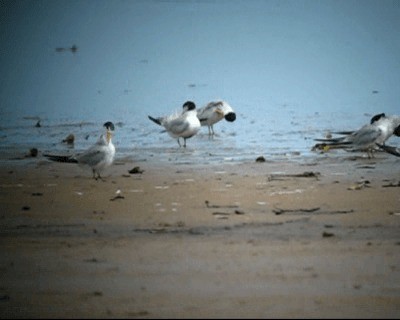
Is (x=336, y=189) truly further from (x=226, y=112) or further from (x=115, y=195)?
(x=226, y=112)

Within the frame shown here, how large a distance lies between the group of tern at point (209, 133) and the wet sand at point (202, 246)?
24cm

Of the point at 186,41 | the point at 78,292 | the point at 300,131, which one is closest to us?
the point at 78,292

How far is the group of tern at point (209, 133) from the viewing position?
781cm

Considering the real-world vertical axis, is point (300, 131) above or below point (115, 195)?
above

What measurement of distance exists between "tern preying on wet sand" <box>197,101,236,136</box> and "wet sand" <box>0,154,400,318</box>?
456 centimetres

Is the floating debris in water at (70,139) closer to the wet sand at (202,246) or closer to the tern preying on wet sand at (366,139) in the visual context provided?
the wet sand at (202,246)

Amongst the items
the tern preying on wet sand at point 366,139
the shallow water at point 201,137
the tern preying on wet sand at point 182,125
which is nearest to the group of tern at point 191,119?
the tern preying on wet sand at point 182,125

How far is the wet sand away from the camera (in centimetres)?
378

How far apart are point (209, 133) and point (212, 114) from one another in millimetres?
281

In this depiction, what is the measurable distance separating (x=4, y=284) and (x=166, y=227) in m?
1.43

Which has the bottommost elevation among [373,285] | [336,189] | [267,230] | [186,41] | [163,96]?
[373,285]

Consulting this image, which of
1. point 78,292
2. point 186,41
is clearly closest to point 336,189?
point 78,292

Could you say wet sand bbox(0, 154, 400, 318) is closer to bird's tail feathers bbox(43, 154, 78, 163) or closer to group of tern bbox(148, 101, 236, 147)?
bird's tail feathers bbox(43, 154, 78, 163)

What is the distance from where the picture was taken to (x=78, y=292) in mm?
3961
